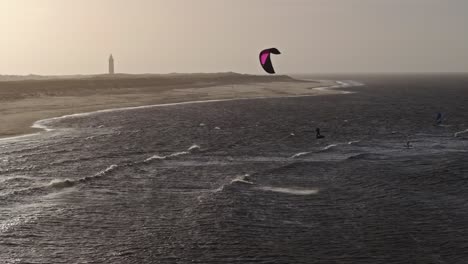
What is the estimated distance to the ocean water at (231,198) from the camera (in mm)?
20391

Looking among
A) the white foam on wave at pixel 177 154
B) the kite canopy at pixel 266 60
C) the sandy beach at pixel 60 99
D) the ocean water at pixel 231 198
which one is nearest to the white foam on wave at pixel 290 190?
the ocean water at pixel 231 198

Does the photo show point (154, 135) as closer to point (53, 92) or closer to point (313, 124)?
point (313, 124)

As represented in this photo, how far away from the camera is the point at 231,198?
90.9ft

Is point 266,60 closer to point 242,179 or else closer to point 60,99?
point 242,179

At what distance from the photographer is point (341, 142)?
49.4 meters

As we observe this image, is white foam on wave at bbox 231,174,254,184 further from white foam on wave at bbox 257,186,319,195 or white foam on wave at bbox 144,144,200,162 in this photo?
white foam on wave at bbox 144,144,200,162

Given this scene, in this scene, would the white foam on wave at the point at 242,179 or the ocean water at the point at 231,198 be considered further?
the white foam on wave at the point at 242,179

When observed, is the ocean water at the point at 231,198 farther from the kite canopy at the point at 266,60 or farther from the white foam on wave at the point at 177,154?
the kite canopy at the point at 266,60

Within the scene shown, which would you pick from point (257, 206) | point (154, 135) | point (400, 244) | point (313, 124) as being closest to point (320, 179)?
point (257, 206)

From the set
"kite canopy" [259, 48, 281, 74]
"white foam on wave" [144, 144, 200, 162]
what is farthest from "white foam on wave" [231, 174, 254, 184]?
"kite canopy" [259, 48, 281, 74]

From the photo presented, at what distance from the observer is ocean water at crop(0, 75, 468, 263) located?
20.4 meters

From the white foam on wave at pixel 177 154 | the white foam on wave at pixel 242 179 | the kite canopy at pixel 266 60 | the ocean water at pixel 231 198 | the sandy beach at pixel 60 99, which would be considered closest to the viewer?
the ocean water at pixel 231 198

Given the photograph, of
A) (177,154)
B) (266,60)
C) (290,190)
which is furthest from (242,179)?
(266,60)

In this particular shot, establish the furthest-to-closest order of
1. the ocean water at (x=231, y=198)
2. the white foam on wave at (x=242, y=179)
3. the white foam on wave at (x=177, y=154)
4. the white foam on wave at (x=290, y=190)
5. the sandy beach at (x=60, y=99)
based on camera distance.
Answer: the sandy beach at (x=60, y=99)
the white foam on wave at (x=177, y=154)
the white foam on wave at (x=242, y=179)
the white foam on wave at (x=290, y=190)
the ocean water at (x=231, y=198)
